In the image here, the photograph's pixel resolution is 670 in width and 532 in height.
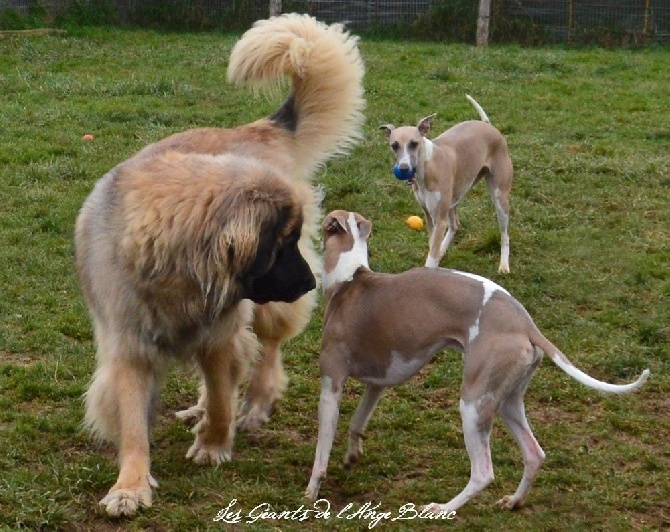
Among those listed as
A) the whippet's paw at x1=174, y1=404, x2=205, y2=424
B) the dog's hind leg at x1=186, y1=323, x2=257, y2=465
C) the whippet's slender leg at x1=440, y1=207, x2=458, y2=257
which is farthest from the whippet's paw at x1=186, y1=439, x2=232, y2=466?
the whippet's slender leg at x1=440, y1=207, x2=458, y2=257

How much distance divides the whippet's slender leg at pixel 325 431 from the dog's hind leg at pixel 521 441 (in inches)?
27.7

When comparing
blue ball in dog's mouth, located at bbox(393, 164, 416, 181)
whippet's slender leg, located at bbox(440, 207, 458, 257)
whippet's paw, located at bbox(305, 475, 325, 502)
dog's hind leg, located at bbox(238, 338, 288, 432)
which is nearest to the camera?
whippet's paw, located at bbox(305, 475, 325, 502)

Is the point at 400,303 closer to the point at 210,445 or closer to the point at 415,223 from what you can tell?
Result: the point at 210,445

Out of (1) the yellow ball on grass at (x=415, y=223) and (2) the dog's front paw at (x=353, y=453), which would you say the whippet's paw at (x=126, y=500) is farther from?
(1) the yellow ball on grass at (x=415, y=223)

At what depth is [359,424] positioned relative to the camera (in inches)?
193

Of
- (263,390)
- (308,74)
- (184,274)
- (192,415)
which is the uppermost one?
(308,74)

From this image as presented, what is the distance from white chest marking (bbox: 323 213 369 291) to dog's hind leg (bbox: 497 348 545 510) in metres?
0.91

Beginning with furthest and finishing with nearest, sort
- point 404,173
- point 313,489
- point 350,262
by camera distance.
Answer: point 404,173 < point 350,262 < point 313,489

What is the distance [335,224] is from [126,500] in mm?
1528

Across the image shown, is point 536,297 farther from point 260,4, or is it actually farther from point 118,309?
point 260,4

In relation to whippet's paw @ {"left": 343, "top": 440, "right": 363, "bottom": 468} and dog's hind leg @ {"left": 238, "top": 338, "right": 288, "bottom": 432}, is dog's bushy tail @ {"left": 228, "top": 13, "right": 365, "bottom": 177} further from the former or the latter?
whippet's paw @ {"left": 343, "top": 440, "right": 363, "bottom": 468}

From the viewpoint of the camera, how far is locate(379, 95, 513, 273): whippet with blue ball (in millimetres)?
7727

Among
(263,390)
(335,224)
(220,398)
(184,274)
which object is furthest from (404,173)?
(184,274)

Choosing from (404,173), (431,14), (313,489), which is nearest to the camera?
(313,489)
